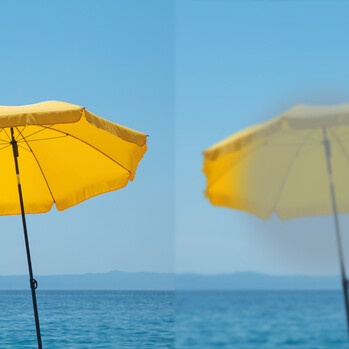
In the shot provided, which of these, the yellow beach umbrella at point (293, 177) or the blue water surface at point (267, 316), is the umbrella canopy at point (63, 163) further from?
the blue water surface at point (267, 316)

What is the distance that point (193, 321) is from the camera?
59.3ft

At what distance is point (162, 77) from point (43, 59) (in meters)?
6.84

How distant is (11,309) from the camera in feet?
69.2

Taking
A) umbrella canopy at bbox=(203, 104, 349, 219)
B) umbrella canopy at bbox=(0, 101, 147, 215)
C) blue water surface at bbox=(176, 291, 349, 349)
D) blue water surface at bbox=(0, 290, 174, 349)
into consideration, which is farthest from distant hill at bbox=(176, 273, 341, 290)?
umbrella canopy at bbox=(203, 104, 349, 219)

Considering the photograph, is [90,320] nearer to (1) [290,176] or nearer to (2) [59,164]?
(2) [59,164]

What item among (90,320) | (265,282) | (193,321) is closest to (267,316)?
(193,321)

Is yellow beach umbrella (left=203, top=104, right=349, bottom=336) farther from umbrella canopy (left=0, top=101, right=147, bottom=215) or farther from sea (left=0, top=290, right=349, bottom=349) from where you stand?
sea (left=0, top=290, right=349, bottom=349)

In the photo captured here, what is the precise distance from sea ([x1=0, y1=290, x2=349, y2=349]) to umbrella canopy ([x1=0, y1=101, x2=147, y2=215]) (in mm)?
9287

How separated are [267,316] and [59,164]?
17.8 m

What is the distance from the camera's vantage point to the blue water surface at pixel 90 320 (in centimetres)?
1400

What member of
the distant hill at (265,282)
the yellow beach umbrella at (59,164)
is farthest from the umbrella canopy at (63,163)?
the distant hill at (265,282)

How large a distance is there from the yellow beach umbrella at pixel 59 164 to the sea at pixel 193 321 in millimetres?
9290

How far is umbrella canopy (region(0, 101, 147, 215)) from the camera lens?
9.39 feet

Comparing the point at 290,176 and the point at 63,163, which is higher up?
the point at 63,163
